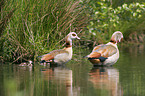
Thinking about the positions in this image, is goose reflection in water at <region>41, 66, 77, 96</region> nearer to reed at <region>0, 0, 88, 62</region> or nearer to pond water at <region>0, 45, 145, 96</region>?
pond water at <region>0, 45, 145, 96</region>

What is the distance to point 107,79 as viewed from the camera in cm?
807

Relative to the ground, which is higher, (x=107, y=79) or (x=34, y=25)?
(x=34, y=25)

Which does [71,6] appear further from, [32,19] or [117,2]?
[117,2]

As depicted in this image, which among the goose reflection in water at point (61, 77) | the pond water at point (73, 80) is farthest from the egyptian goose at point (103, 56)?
the goose reflection in water at point (61, 77)

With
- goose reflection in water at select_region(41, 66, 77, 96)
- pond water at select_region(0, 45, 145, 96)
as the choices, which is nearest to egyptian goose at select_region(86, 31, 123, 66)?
pond water at select_region(0, 45, 145, 96)

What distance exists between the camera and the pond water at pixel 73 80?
21.2ft

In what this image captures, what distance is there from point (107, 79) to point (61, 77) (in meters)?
1.03

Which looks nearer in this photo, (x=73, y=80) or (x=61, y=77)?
(x=73, y=80)

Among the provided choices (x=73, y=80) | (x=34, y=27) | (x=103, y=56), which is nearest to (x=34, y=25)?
(x=34, y=27)

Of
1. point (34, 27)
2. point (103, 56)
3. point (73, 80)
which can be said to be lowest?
point (73, 80)

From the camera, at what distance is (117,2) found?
21.9 m

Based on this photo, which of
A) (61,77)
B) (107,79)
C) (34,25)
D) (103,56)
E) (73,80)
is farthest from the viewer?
(34,25)

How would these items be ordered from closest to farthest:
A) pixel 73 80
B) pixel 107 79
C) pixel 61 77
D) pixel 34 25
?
pixel 73 80, pixel 107 79, pixel 61 77, pixel 34 25

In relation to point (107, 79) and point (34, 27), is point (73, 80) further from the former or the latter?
point (34, 27)
